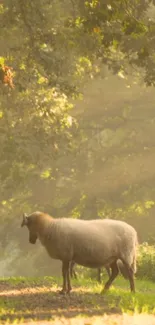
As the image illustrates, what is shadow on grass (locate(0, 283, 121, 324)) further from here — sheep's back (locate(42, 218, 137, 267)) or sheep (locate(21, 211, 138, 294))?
sheep's back (locate(42, 218, 137, 267))

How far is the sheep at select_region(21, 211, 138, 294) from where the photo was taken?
32.4 ft

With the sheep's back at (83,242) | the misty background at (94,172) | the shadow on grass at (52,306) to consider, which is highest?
the misty background at (94,172)

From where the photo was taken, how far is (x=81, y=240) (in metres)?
9.91

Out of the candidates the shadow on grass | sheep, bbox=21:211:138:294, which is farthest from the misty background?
the shadow on grass

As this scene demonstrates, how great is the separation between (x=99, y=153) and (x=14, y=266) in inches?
597

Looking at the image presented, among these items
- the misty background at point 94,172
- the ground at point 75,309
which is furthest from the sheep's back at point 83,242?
the misty background at point 94,172

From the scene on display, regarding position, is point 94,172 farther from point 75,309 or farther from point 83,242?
point 75,309

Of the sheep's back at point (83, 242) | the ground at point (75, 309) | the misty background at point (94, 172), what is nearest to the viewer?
the ground at point (75, 309)

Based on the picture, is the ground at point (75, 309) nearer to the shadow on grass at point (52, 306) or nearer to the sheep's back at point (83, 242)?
the shadow on grass at point (52, 306)

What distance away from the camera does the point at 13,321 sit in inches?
283

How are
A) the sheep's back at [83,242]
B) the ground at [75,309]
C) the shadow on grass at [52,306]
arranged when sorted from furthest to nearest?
the sheep's back at [83,242] → the shadow on grass at [52,306] → the ground at [75,309]

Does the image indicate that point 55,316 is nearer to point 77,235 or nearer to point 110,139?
point 77,235

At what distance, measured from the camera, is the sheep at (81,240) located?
988 cm

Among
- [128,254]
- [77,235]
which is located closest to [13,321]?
[77,235]
